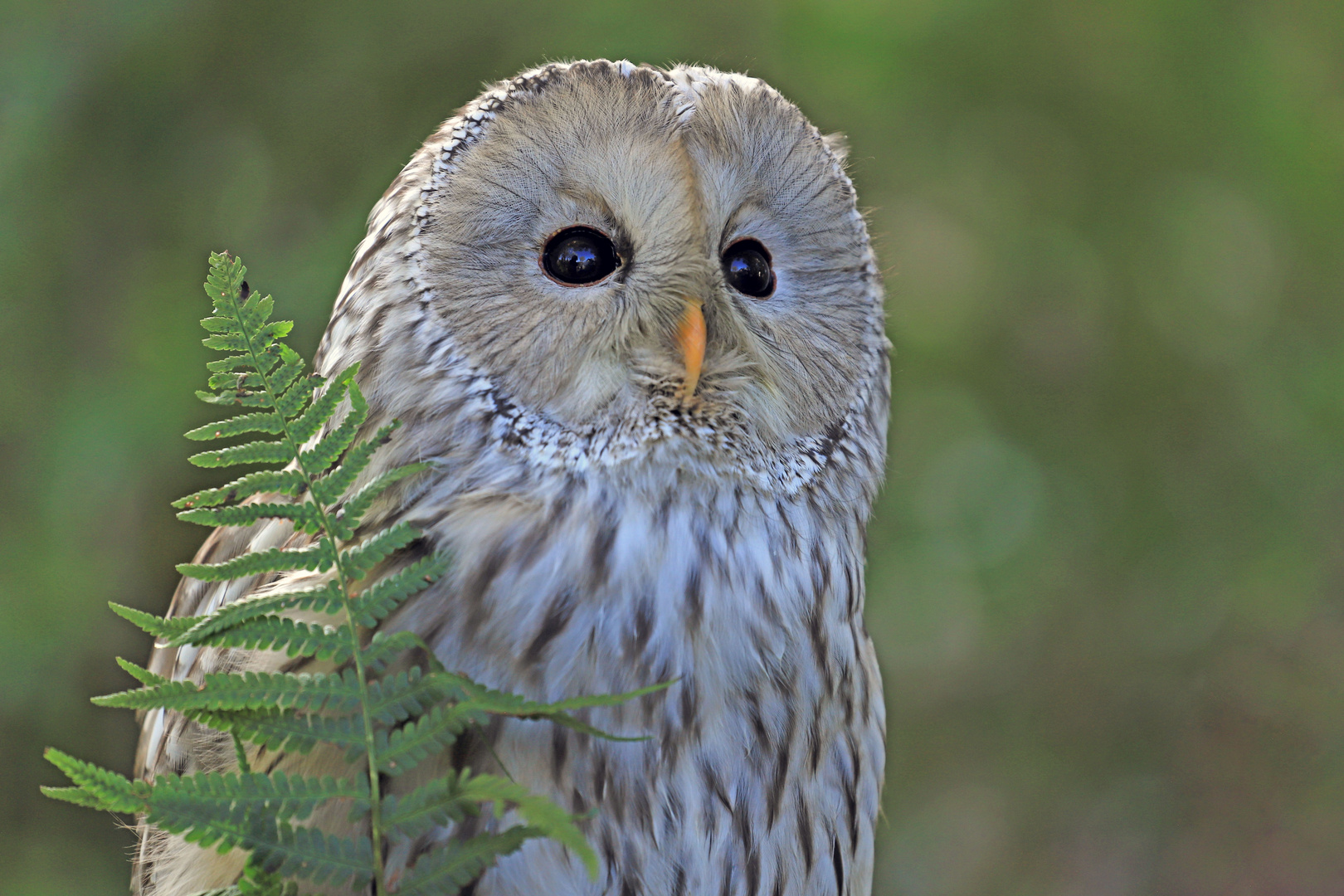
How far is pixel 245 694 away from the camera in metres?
0.74

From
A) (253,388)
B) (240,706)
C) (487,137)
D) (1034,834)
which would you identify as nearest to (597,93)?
(487,137)

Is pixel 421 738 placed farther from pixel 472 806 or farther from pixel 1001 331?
pixel 1001 331

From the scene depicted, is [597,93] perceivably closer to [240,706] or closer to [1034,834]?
[240,706]

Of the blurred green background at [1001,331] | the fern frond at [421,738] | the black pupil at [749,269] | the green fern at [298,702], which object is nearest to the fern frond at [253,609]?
the green fern at [298,702]

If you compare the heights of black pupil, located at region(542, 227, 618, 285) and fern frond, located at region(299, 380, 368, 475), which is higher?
black pupil, located at region(542, 227, 618, 285)

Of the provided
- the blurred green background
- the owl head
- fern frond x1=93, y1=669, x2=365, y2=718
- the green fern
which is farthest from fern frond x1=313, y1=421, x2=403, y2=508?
the blurred green background

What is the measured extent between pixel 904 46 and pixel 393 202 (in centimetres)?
182

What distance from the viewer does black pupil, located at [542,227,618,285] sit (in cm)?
127

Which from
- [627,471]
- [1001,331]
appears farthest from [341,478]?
[1001,331]

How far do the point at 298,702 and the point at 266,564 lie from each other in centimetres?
10

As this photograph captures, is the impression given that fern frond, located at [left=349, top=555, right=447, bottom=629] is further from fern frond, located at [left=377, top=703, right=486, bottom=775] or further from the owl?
the owl

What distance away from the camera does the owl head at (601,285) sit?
1218mm

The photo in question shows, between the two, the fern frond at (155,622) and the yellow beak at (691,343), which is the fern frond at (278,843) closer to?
the fern frond at (155,622)

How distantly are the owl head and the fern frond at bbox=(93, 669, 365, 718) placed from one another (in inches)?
19.2
